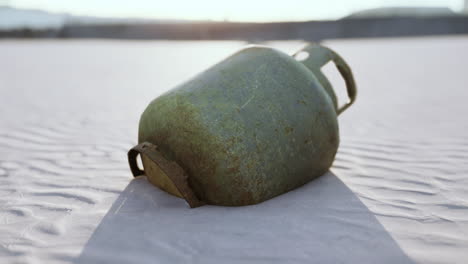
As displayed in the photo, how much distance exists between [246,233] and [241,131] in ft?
1.86

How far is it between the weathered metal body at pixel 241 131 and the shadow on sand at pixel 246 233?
0.12 meters

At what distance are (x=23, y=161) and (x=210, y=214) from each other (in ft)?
6.72

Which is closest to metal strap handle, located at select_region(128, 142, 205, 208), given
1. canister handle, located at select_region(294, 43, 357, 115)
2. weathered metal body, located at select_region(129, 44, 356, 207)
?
weathered metal body, located at select_region(129, 44, 356, 207)

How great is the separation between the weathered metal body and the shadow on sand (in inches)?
4.8

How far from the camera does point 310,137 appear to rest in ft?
9.02

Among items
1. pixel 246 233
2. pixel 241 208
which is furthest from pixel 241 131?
pixel 246 233

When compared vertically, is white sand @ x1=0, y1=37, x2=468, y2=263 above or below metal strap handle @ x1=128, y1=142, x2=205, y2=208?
below

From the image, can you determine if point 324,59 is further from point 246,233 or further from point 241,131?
point 246,233

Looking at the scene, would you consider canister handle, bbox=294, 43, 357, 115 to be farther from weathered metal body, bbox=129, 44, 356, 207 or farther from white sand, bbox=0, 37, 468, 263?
white sand, bbox=0, 37, 468, 263

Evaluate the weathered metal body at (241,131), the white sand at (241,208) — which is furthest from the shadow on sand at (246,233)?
the weathered metal body at (241,131)

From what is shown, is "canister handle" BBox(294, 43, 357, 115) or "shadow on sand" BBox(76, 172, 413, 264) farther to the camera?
"canister handle" BBox(294, 43, 357, 115)

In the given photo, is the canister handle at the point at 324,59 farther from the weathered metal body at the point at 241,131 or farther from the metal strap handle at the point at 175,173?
the metal strap handle at the point at 175,173

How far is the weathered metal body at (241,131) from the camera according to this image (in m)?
2.50

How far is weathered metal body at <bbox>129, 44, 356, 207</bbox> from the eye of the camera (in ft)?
8.21
